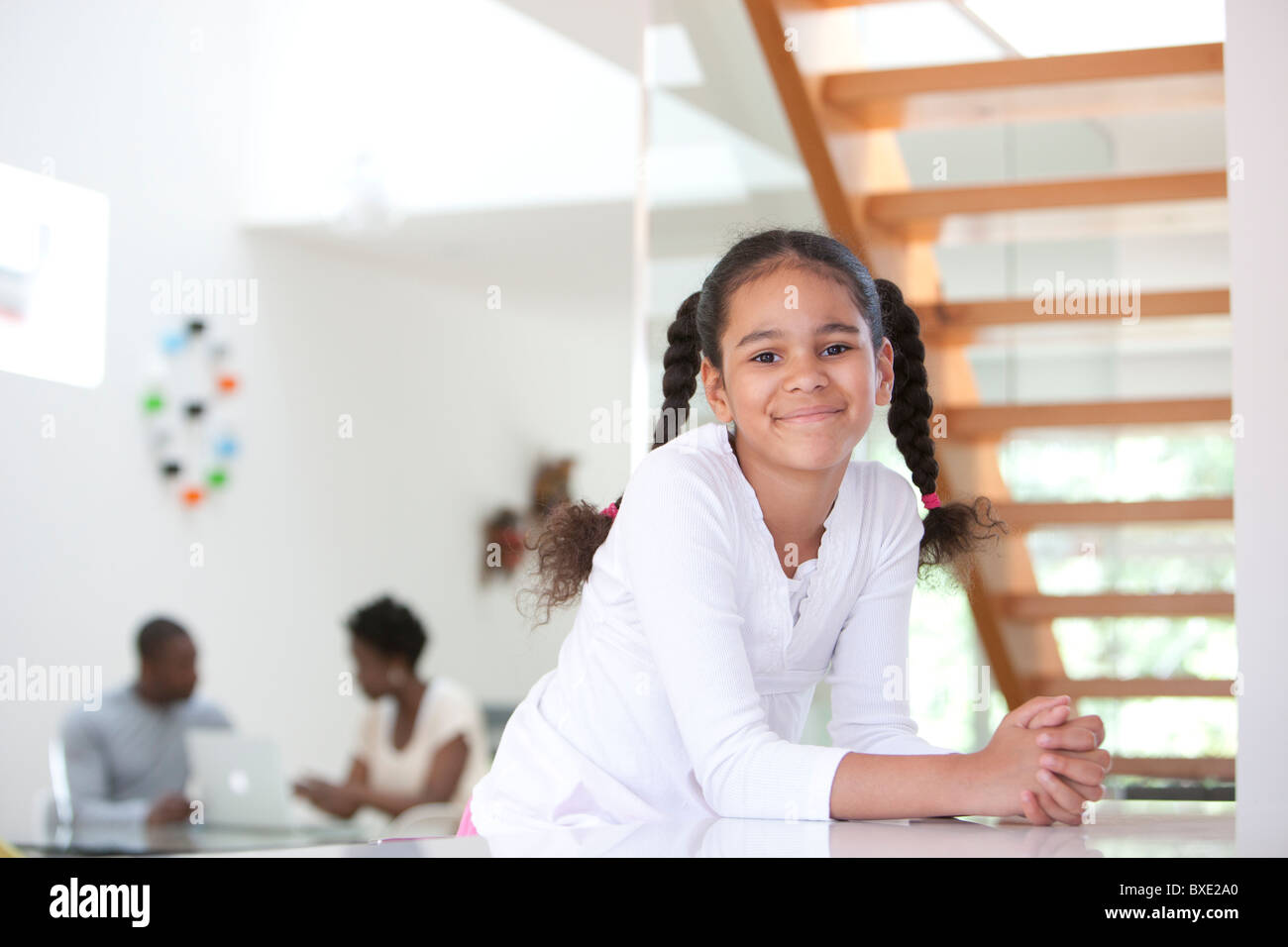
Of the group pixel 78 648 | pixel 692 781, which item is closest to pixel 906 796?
pixel 692 781

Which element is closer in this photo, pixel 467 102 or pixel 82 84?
pixel 82 84

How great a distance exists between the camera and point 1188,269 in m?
4.56

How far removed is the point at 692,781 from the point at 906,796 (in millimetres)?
261

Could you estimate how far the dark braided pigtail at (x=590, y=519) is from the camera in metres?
1.42

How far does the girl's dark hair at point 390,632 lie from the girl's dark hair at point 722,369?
2.52 metres

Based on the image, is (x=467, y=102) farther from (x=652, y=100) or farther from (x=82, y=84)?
(x=652, y=100)

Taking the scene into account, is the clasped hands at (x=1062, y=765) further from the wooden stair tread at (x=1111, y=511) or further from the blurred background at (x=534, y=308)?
the wooden stair tread at (x=1111, y=511)

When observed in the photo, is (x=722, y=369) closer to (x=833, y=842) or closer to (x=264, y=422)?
(x=833, y=842)

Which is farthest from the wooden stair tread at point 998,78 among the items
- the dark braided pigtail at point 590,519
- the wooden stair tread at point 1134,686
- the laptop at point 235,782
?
the laptop at point 235,782

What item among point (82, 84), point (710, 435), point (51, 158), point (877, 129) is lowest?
point (710, 435)

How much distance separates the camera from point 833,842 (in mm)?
792

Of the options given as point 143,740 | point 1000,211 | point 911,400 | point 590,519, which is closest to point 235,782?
point 143,740

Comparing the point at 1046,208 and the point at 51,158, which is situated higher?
the point at 51,158
